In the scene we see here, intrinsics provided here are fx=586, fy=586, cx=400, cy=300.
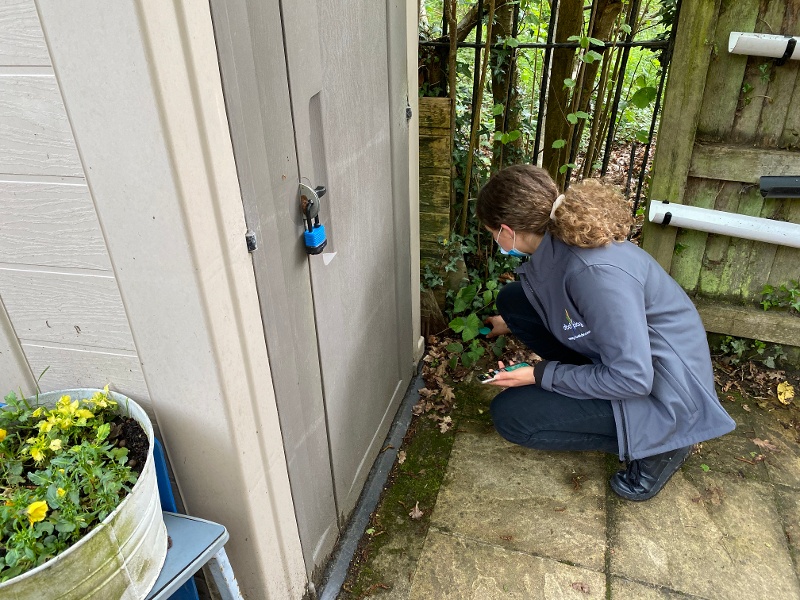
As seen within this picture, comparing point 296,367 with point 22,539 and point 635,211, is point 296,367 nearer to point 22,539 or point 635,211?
point 22,539

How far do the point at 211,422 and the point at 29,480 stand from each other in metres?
0.41

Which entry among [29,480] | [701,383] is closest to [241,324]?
[29,480]

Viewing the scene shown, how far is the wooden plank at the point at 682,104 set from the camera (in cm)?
278

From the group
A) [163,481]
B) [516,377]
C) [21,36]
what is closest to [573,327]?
[516,377]

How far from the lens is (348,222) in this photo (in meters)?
2.16

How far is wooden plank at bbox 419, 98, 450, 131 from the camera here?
326 cm

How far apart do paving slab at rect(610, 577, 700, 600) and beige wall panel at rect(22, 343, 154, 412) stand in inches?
73.3

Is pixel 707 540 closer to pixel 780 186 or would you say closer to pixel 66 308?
pixel 780 186

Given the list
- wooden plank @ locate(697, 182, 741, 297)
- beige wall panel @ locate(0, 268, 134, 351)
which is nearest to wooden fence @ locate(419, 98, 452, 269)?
wooden plank @ locate(697, 182, 741, 297)

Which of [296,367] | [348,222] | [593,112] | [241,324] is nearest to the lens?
[241,324]

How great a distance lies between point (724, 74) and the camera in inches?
113

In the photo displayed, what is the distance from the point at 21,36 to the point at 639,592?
8.56 ft

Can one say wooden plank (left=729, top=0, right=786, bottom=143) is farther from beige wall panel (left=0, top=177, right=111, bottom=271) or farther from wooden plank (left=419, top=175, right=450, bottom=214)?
beige wall panel (left=0, top=177, right=111, bottom=271)

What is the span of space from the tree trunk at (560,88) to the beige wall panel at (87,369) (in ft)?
9.82
